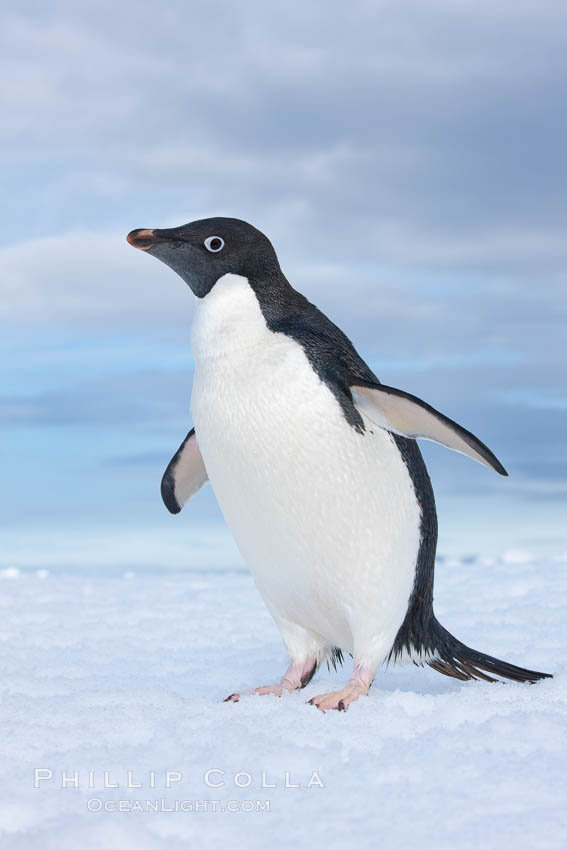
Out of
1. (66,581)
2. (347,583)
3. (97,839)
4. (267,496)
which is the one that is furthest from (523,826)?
(66,581)

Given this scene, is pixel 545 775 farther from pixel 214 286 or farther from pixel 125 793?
pixel 214 286

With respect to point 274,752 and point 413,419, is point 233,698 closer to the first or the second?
point 274,752

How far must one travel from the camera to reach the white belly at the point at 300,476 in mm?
3607

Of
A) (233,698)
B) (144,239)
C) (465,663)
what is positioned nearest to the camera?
(233,698)

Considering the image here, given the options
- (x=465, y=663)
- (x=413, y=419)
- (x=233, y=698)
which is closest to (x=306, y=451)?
(x=413, y=419)

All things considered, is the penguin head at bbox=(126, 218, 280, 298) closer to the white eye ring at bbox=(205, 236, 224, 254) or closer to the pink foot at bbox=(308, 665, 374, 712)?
the white eye ring at bbox=(205, 236, 224, 254)

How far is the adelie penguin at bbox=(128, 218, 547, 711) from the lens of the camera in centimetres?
361

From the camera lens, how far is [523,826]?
7.84 feet

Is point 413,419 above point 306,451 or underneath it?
above

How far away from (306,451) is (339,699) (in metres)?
0.94

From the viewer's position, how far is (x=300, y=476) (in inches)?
142

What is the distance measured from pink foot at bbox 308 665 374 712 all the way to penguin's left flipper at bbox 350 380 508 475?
95 cm

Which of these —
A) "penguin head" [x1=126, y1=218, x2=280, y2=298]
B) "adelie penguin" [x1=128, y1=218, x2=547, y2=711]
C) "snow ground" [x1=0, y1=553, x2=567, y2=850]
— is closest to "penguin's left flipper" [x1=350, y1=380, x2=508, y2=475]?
"adelie penguin" [x1=128, y1=218, x2=547, y2=711]

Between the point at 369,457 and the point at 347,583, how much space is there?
50 cm
